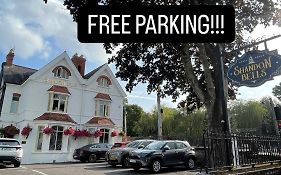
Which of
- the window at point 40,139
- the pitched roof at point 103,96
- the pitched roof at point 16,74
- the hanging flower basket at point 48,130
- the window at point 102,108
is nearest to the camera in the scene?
the hanging flower basket at point 48,130

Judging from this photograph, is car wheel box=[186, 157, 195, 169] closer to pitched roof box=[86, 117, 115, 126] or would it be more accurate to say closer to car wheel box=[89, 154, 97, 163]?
car wheel box=[89, 154, 97, 163]

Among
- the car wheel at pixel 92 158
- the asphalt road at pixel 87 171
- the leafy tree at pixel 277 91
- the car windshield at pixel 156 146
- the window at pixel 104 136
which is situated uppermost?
the leafy tree at pixel 277 91

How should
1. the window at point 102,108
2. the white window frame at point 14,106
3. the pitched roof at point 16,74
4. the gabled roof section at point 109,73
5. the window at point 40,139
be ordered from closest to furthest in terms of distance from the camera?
the window at point 40,139
the white window frame at point 14,106
the pitched roof at point 16,74
the window at point 102,108
the gabled roof section at point 109,73

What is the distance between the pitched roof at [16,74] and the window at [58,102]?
445 centimetres

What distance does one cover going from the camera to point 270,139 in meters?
12.8

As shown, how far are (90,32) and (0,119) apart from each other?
24891 mm

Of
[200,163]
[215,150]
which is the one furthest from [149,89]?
[215,150]

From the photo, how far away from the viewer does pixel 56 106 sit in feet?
99.7

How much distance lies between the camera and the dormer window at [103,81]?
34.9 meters

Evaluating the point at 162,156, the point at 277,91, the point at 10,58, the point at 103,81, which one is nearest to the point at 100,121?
the point at 103,81

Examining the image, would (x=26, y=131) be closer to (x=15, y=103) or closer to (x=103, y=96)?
(x=15, y=103)

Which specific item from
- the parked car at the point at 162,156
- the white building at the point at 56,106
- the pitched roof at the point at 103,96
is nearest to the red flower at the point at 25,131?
the white building at the point at 56,106

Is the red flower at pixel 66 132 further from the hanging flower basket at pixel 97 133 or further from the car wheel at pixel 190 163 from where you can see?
the car wheel at pixel 190 163

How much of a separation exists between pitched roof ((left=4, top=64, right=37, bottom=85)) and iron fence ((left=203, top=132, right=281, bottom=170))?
26.7m
